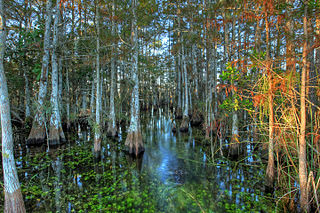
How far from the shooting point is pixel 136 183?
6172 mm

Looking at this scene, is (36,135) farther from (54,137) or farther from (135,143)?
(135,143)

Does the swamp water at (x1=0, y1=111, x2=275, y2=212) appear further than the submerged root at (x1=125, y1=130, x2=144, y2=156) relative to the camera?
No

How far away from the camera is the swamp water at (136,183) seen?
4677mm

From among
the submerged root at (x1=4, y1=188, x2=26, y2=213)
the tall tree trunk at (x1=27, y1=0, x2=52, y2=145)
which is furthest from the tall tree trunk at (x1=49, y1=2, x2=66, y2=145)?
the submerged root at (x1=4, y1=188, x2=26, y2=213)

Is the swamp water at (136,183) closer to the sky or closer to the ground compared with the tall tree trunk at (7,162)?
closer to the ground

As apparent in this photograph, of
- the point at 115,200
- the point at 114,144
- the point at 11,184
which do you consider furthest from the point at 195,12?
the point at 11,184

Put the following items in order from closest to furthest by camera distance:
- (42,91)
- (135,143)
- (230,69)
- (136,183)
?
(230,69)
(136,183)
(135,143)
(42,91)

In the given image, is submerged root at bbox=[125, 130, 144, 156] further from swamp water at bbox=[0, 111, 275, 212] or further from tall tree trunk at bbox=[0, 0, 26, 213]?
tall tree trunk at bbox=[0, 0, 26, 213]

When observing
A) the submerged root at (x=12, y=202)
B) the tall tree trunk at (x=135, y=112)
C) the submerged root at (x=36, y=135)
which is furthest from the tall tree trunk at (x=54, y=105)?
the submerged root at (x=12, y=202)

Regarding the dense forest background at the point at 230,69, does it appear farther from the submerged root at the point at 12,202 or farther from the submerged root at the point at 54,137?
the submerged root at the point at 12,202

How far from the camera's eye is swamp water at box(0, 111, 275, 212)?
468 cm

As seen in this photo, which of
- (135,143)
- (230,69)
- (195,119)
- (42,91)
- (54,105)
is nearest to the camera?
(230,69)

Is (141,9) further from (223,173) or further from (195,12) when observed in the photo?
(223,173)

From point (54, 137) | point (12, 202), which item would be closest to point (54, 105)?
point (54, 137)
